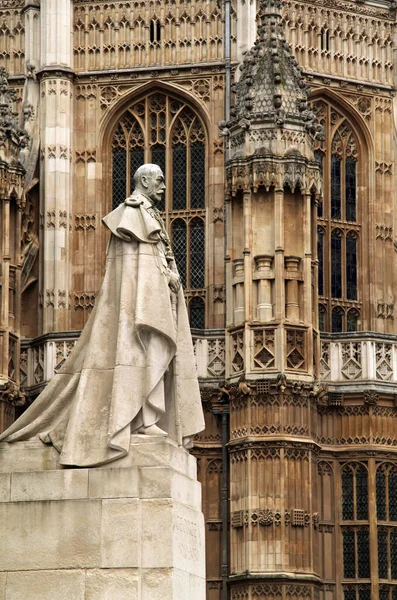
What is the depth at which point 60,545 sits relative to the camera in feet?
51.1

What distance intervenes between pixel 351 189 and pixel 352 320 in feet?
9.45

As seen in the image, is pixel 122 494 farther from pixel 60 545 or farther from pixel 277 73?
pixel 277 73

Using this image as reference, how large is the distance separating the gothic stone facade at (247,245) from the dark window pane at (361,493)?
0.05 m

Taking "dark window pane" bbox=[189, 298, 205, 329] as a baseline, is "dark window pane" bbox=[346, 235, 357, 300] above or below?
above

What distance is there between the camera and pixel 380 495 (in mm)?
36156

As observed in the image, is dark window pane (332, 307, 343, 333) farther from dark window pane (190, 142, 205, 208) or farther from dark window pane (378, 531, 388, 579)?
dark window pane (378, 531, 388, 579)

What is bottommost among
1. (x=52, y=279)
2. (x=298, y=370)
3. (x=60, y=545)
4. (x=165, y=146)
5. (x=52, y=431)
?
(x=60, y=545)

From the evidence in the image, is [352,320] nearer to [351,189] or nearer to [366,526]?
[351,189]

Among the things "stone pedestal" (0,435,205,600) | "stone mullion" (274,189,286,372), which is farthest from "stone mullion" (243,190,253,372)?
"stone pedestal" (0,435,205,600)

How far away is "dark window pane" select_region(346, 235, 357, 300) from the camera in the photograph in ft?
131

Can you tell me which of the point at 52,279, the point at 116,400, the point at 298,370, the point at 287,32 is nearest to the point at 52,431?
the point at 116,400

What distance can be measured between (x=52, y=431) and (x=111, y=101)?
81.0ft

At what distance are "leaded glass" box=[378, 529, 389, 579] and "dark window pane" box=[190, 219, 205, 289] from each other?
6510 mm

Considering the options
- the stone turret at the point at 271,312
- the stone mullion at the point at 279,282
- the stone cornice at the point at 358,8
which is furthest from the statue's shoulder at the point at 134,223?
the stone cornice at the point at 358,8
